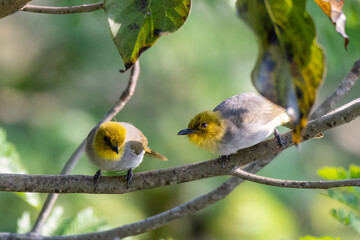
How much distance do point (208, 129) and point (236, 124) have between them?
0.11 meters

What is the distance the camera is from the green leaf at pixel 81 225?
2.06m

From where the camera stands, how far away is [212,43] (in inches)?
158

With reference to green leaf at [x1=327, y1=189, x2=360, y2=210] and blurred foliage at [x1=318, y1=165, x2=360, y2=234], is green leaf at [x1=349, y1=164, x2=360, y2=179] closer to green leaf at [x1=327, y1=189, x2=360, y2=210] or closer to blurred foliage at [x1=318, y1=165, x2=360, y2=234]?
blurred foliage at [x1=318, y1=165, x2=360, y2=234]

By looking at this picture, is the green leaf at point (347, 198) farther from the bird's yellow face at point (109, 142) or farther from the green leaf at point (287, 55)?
the green leaf at point (287, 55)

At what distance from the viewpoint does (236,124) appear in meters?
1.93

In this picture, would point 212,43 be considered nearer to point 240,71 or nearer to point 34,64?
point 240,71

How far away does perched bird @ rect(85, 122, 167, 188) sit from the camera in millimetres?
2023

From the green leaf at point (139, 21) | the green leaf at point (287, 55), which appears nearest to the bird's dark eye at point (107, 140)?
the green leaf at point (139, 21)

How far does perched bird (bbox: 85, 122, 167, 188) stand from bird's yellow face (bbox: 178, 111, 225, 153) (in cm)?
25

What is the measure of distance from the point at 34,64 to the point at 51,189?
355cm

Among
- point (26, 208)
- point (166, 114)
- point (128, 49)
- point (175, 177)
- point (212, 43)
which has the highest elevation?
point (128, 49)

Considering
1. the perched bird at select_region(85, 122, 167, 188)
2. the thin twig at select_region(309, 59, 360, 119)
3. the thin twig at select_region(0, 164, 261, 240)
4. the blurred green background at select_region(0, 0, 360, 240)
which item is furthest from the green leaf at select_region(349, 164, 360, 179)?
the blurred green background at select_region(0, 0, 360, 240)

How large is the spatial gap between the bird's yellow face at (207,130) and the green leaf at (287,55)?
118 cm

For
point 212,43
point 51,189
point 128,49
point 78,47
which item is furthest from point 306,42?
point 78,47
